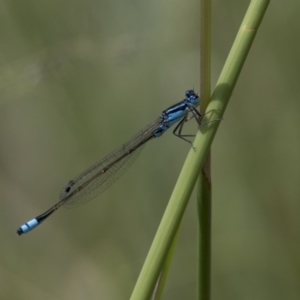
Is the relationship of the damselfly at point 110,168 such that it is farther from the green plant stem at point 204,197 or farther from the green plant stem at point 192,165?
the green plant stem at point 192,165

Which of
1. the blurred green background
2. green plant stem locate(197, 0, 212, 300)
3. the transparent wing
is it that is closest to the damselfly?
the transparent wing

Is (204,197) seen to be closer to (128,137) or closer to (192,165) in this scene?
(192,165)

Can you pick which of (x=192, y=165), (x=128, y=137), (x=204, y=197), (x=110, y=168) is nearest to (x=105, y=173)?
(x=110, y=168)

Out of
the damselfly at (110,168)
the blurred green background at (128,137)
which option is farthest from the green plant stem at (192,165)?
the blurred green background at (128,137)

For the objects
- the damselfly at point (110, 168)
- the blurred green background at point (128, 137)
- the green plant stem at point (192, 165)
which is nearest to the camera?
the green plant stem at point (192, 165)

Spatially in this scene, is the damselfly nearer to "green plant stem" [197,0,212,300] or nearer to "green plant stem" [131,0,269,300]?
"green plant stem" [197,0,212,300]

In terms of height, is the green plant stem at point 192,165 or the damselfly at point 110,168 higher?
the damselfly at point 110,168

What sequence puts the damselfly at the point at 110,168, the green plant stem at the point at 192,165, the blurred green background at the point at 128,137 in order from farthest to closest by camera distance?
the blurred green background at the point at 128,137, the damselfly at the point at 110,168, the green plant stem at the point at 192,165
